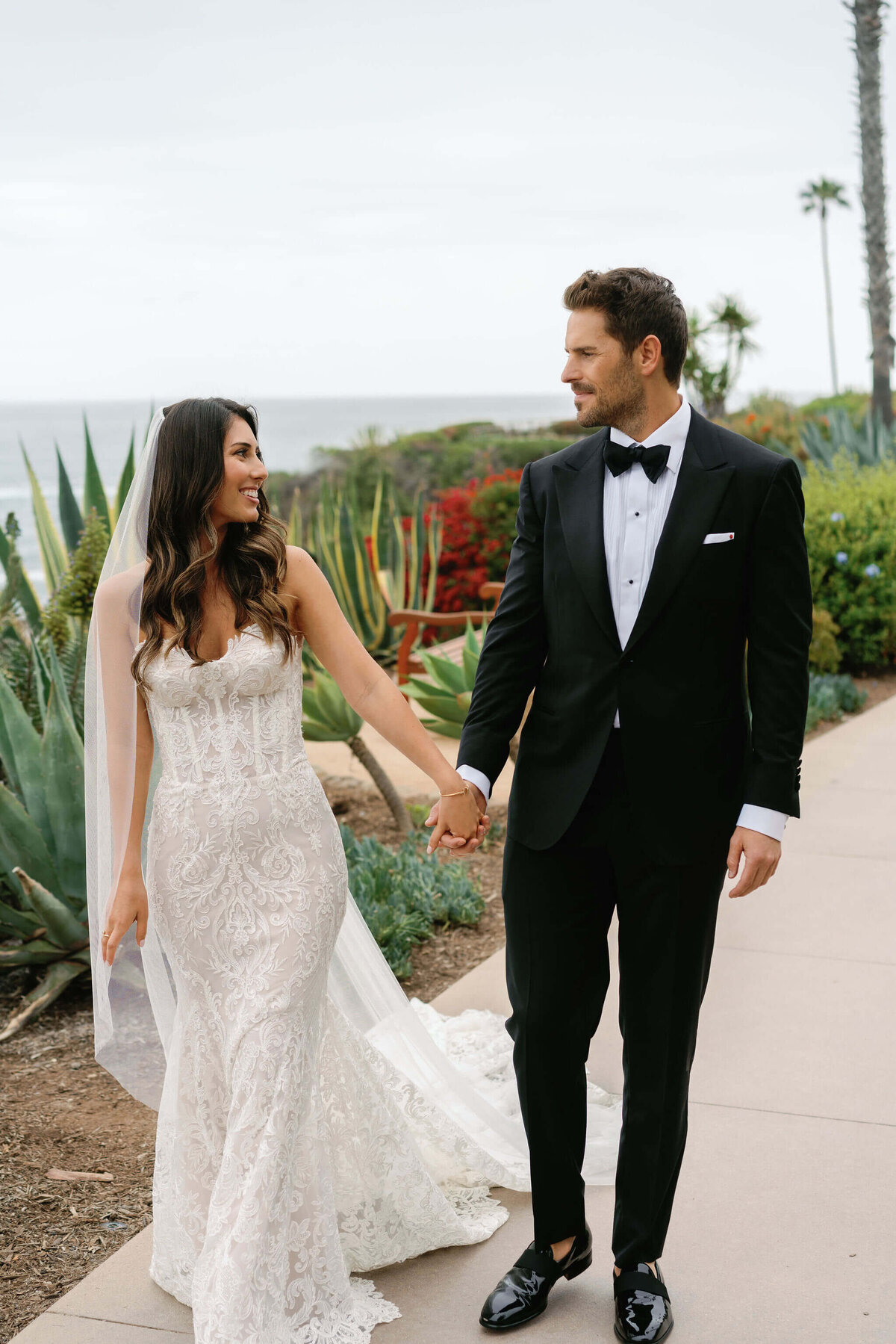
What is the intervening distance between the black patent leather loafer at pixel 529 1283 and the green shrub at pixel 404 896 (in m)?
1.92

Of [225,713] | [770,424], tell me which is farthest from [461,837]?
[770,424]

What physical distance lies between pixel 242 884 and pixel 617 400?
1.29 m

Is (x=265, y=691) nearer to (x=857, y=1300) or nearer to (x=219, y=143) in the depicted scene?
(x=857, y=1300)

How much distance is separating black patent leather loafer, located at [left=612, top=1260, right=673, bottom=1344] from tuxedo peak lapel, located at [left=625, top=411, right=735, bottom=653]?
1345 mm

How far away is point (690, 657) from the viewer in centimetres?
254

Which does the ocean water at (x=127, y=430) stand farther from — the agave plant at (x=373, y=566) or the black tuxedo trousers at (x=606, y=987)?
the black tuxedo trousers at (x=606, y=987)

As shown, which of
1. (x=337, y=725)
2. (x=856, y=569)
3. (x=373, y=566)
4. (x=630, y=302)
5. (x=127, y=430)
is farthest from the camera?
(x=127, y=430)

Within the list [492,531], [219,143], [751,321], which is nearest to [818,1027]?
[492,531]

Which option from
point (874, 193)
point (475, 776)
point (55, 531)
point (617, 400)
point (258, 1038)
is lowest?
point (258, 1038)

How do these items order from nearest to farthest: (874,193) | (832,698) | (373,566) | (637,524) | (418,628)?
(637,524), (418,628), (832,698), (373,566), (874,193)

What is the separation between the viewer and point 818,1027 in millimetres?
4188

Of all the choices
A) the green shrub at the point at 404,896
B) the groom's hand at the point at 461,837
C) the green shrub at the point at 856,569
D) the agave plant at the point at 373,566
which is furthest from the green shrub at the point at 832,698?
the groom's hand at the point at 461,837

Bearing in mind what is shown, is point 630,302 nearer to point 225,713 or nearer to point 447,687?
point 225,713

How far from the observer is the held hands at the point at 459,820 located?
2771 millimetres
